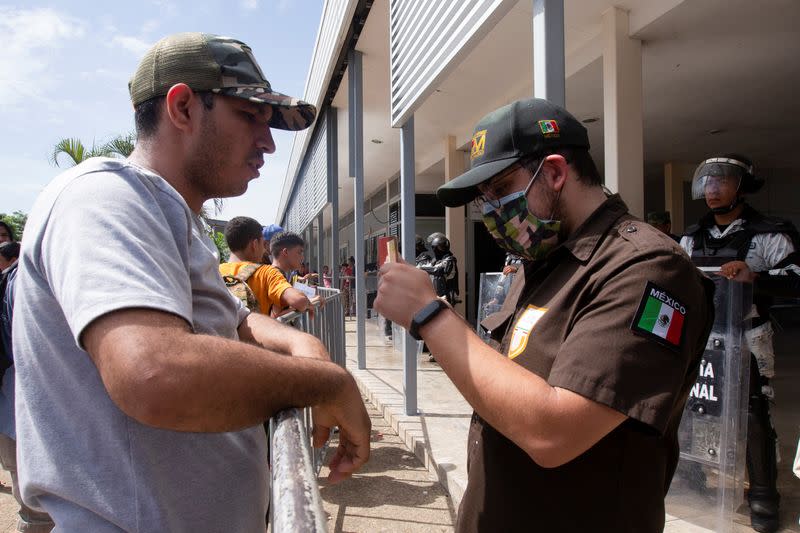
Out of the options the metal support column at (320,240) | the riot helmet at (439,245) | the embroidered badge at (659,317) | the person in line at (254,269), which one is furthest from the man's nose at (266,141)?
the metal support column at (320,240)

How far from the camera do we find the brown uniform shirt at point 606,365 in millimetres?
1003

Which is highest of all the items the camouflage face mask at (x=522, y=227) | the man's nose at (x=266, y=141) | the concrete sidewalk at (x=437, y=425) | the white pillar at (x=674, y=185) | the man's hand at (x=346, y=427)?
the white pillar at (x=674, y=185)

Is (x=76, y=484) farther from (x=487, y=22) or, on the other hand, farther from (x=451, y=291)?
(x=451, y=291)

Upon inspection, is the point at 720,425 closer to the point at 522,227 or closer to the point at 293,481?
the point at 522,227

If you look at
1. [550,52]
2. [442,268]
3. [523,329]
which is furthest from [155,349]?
[442,268]

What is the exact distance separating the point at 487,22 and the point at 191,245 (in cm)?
227

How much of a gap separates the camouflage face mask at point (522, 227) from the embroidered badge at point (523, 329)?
166mm

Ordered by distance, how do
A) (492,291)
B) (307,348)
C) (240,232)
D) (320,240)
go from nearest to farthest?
(307,348) < (240,232) < (492,291) < (320,240)

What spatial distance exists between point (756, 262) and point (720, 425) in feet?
3.39

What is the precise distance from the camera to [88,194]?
82 centimetres

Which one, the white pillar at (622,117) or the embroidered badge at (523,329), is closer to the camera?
the embroidered badge at (523,329)

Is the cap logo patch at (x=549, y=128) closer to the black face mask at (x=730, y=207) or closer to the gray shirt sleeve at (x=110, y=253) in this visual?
the gray shirt sleeve at (x=110, y=253)

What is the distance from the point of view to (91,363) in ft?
2.90

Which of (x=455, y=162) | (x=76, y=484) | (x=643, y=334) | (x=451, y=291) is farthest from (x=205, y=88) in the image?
(x=455, y=162)
